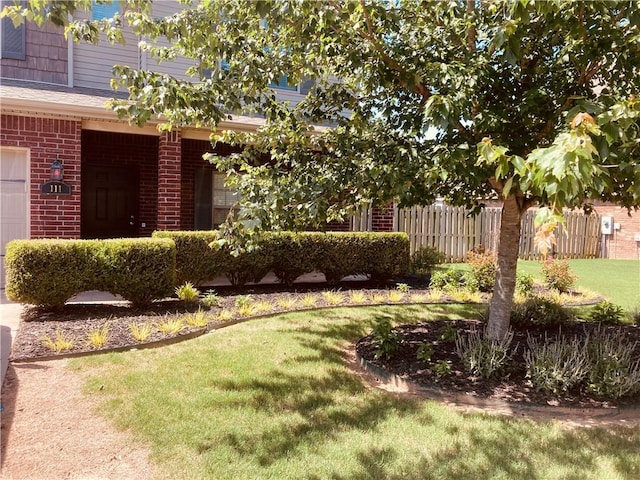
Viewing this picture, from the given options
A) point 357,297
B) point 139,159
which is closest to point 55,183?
point 139,159

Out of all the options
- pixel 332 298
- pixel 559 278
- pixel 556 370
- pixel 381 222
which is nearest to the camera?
pixel 556 370

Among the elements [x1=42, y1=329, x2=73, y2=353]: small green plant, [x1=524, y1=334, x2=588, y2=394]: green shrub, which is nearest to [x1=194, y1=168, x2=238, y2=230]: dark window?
[x1=42, y1=329, x2=73, y2=353]: small green plant

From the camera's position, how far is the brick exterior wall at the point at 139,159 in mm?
10599

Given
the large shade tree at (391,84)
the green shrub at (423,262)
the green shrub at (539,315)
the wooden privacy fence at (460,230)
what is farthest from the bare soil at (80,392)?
the wooden privacy fence at (460,230)

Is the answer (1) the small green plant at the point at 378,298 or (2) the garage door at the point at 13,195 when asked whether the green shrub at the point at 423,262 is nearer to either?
(1) the small green plant at the point at 378,298

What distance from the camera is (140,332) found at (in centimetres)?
573

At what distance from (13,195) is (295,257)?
5.02 meters

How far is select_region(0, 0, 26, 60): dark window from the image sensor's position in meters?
9.52

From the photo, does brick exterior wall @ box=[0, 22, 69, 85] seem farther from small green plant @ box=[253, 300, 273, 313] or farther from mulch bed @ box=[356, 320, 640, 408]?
mulch bed @ box=[356, 320, 640, 408]

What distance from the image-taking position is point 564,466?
10.6 ft

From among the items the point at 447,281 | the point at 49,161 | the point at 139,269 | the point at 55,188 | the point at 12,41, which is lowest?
the point at 447,281

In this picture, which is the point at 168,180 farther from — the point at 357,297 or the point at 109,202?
the point at 357,297

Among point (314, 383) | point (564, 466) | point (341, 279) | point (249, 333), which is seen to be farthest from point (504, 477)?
point (341, 279)

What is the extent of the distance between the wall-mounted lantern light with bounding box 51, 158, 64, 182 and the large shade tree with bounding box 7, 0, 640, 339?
158 inches
